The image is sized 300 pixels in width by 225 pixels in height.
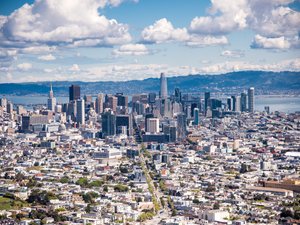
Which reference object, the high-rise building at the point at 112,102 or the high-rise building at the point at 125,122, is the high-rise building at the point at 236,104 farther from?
the high-rise building at the point at 125,122

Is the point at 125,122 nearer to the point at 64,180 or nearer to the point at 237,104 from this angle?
the point at 64,180

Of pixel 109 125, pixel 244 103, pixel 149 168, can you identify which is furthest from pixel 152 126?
pixel 244 103

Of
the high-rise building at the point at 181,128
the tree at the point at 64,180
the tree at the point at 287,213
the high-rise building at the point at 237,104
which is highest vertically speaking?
the high-rise building at the point at 237,104

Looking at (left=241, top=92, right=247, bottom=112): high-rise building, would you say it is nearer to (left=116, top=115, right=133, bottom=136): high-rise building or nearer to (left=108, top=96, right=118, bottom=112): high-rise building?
(left=108, top=96, right=118, bottom=112): high-rise building

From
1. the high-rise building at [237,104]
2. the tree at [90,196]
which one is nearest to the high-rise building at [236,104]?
the high-rise building at [237,104]

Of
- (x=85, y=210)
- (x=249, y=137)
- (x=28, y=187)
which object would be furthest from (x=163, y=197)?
(x=249, y=137)

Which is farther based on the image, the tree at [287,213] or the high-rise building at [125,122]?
the high-rise building at [125,122]

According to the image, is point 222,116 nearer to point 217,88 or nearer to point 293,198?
point 293,198
